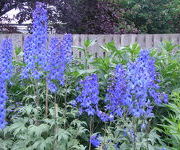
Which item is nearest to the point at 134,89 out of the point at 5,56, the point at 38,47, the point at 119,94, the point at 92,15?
the point at 119,94

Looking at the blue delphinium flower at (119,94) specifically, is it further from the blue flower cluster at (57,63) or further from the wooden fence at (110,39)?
the wooden fence at (110,39)

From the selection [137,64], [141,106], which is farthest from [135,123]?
[137,64]

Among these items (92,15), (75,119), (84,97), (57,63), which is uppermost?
(92,15)

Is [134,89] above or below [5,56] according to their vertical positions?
below

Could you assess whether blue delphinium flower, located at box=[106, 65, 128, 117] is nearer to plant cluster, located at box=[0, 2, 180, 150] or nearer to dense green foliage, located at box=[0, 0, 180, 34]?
plant cluster, located at box=[0, 2, 180, 150]

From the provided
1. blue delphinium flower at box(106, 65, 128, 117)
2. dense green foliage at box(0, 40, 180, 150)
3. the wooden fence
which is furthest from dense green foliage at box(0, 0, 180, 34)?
blue delphinium flower at box(106, 65, 128, 117)

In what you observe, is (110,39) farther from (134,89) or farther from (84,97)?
(134,89)

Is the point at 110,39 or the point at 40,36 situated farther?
the point at 110,39

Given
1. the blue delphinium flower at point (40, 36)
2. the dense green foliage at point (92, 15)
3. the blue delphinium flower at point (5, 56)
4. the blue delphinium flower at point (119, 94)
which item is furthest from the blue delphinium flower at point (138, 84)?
the dense green foliage at point (92, 15)

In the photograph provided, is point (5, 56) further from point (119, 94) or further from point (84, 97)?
point (119, 94)

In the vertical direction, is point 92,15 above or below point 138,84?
above

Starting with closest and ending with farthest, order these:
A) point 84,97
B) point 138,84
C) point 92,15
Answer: point 138,84 → point 84,97 → point 92,15

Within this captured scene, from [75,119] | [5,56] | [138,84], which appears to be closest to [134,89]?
[138,84]

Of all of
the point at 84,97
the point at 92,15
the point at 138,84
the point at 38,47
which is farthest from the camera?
the point at 92,15
